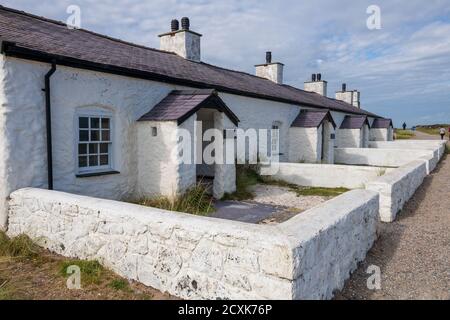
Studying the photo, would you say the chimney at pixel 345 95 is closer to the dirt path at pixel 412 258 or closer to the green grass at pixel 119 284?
the dirt path at pixel 412 258

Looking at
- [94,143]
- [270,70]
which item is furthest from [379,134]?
[94,143]

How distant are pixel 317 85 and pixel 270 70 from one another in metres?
8.76

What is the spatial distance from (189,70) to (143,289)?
28.0ft

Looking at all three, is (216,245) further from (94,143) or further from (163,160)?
(94,143)

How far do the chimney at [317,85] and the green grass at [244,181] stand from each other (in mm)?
18146

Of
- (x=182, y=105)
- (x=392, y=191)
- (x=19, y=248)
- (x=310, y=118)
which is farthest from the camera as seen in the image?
(x=310, y=118)

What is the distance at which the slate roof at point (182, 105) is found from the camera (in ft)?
25.6

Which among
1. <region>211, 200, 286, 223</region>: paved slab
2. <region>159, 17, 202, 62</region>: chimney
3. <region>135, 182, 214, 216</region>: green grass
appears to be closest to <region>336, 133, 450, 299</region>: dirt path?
<region>211, 200, 286, 223</region>: paved slab

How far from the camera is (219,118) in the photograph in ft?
29.8

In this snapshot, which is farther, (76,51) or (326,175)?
(326,175)

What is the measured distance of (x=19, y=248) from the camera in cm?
525

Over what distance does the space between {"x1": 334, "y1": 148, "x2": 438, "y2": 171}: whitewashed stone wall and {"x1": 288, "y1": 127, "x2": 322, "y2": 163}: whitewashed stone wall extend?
9.23ft

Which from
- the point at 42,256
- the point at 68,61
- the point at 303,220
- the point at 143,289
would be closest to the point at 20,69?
the point at 68,61
